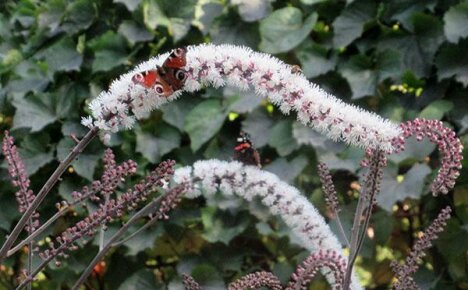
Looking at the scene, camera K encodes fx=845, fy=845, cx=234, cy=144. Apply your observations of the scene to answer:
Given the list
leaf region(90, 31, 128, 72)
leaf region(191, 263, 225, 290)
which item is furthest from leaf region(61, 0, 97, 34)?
leaf region(191, 263, 225, 290)

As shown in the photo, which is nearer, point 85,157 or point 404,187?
point 404,187

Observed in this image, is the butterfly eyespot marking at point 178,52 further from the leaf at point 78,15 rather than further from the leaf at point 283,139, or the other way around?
the leaf at point 78,15

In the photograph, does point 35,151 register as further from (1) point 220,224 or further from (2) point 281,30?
(2) point 281,30

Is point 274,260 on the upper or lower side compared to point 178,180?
lower

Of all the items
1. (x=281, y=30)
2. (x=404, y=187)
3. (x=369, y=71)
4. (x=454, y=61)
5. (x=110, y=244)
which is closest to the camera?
(x=110, y=244)

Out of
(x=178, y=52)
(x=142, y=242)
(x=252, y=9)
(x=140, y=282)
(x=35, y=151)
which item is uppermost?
(x=178, y=52)

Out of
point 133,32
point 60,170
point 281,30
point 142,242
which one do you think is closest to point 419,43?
point 281,30

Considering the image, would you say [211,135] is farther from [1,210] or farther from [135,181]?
[1,210]

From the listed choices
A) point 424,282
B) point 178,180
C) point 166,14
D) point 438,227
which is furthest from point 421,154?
point 178,180
